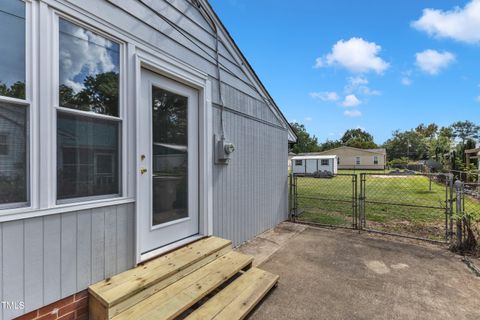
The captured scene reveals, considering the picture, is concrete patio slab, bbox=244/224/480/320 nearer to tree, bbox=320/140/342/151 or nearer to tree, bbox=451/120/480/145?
tree, bbox=320/140/342/151

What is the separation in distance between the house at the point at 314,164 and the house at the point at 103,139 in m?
22.8

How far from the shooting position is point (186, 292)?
1984 mm

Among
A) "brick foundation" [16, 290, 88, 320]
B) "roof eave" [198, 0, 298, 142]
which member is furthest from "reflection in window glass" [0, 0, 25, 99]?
"roof eave" [198, 0, 298, 142]

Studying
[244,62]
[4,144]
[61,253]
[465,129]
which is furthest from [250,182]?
[465,129]

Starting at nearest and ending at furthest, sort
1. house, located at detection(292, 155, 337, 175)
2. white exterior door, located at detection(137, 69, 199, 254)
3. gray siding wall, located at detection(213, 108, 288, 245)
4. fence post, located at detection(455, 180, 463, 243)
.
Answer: white exterior door, located at detection(137, 69, 199, 254) < gray siding wall, located at detection(213, 108, 288, 245) < fence post, located at detection(455, 180, 463, 243) < house, located at detection(292, 155, 337, 175)

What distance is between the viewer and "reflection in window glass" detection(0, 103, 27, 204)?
57.1 inches

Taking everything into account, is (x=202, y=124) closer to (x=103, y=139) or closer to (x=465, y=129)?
(x=103, y=139)

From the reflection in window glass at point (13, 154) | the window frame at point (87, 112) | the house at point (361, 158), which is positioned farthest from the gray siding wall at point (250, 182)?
the house at point (361, 158)

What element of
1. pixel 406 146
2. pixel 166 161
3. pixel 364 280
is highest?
pixel 406 146

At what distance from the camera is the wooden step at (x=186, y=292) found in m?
1.70

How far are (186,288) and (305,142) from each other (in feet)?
170

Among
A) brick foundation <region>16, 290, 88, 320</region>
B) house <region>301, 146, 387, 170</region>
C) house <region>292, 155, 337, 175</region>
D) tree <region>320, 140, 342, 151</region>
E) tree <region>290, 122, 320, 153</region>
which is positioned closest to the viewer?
brick foundation <region>16, 290, 88, 320</region>

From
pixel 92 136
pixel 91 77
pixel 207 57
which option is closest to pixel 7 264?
pixel 92 136

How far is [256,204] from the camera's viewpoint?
4.37m
